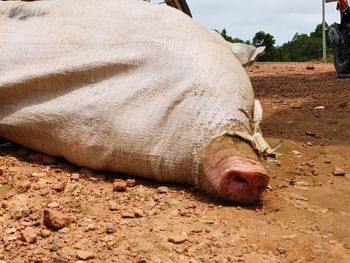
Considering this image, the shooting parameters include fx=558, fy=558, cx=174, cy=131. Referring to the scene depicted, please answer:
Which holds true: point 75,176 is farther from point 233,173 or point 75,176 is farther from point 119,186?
point 233,173

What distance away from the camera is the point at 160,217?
2113 millimetres

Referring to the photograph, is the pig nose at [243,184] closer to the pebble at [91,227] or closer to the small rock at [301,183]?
the small rock at [301,183]

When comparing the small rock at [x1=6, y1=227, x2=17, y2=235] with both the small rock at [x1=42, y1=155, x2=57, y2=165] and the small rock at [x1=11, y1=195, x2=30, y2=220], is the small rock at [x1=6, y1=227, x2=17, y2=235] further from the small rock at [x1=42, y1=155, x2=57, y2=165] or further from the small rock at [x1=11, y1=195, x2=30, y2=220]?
the small rock at [x1=42, y1=155, x2=57, y2=165]

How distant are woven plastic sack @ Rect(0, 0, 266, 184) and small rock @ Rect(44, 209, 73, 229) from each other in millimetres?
440

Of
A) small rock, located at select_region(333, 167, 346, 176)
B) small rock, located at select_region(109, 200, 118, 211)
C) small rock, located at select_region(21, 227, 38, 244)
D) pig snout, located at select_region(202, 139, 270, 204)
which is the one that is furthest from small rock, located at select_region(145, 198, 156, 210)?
small rock, located at select_region(333, 167, 346, 176)

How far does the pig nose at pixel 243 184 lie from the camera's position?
7.14 feet

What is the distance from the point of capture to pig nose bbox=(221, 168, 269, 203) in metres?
2.18

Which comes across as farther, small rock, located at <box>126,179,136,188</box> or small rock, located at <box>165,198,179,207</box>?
small rock, located at <box>126,179,136,188</box>

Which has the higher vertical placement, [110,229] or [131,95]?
[131,95]

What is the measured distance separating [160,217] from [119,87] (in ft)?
2.16

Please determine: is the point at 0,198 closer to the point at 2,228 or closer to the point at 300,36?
the point at 2,228

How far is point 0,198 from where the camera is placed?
2268 millimetres

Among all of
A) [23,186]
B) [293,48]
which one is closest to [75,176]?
[23,186]

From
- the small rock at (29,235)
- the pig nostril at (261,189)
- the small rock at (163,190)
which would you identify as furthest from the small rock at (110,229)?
the pig nostril at (261,189)
